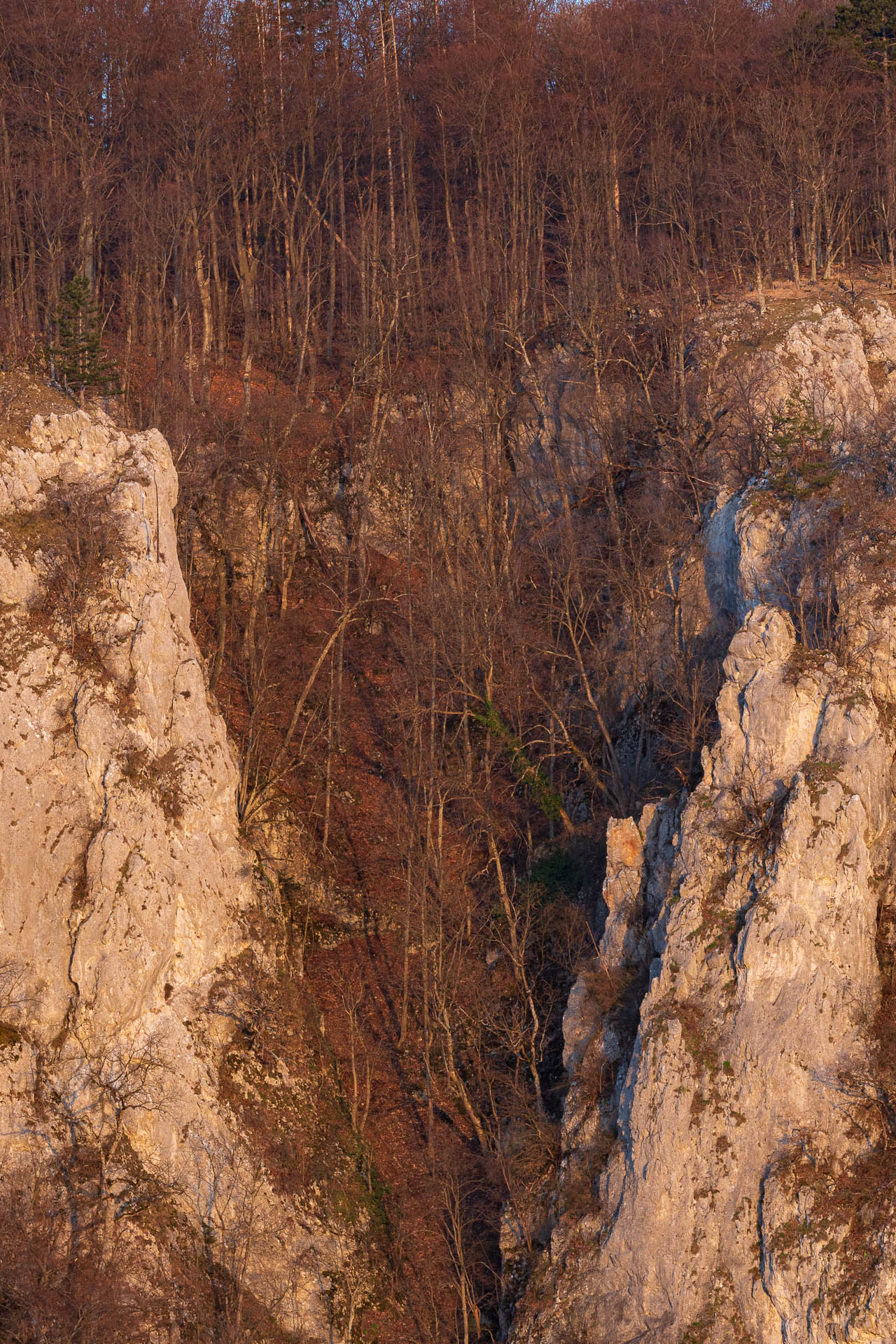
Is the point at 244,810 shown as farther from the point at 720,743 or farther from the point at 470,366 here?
the point at 470,366

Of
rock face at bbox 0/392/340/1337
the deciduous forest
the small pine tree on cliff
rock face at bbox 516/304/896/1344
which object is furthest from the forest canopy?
rock face at bbox 516/304/896/1344

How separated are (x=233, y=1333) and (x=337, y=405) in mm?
29559

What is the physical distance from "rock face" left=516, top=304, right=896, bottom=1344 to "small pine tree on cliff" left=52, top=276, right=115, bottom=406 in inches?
725

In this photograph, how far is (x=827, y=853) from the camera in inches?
1141

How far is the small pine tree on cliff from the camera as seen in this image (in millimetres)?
36750

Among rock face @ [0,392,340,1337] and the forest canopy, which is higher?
the forest canopy

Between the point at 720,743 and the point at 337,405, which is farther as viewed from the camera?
the point at 337,405

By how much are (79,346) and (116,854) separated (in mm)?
15074

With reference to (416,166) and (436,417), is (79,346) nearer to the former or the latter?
(436,417)

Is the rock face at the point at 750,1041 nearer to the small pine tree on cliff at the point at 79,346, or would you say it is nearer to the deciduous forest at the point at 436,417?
the deciduous forest at the point at 436,417

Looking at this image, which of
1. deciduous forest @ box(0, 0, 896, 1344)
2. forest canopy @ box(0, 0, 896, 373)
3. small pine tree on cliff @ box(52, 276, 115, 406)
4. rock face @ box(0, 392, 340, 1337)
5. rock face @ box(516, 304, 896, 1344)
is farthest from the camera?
forest canopy @ box(0, 0, 896, 373)

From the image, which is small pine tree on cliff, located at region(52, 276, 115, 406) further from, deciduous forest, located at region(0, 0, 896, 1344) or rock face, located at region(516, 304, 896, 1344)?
rock face, located at region(516, 304, 896, 1344)

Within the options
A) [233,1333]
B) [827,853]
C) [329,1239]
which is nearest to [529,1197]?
[329,1239]

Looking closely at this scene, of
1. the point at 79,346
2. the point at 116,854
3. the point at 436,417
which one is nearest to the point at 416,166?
the point at 436,417
